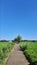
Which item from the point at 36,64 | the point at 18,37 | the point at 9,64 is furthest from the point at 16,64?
the point at 18,37

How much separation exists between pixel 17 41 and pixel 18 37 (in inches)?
222

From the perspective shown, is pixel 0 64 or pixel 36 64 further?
pixel 0 64

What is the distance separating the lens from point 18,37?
135250 millimetres

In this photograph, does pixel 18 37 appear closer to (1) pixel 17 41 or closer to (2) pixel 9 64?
(1) pixel 17 41

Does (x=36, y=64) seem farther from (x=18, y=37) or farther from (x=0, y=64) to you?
(x=18, y=37)

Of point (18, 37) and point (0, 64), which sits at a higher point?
point (18, 37)

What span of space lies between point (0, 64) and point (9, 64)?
98cm

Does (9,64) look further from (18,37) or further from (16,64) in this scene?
(18,37)

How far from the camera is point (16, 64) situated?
17125 millimetres

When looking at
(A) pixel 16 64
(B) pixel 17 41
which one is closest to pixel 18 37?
(B) pixel 17 41

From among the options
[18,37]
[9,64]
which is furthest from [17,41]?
[9,64]

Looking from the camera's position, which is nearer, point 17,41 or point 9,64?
point 9,64

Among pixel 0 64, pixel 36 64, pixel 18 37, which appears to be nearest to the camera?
pixel 36 64

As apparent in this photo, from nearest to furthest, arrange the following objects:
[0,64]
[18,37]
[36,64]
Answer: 1. [36,64]
2. [0,64]
3. [18,37]
